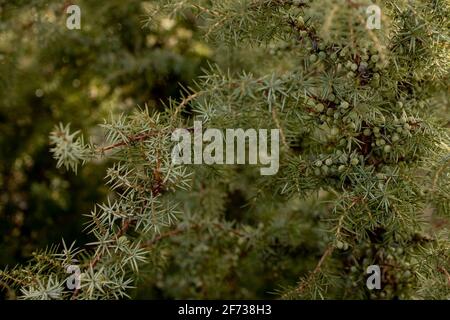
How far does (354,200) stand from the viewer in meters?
0.79

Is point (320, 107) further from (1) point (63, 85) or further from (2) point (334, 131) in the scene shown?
(1) point (63, 85)

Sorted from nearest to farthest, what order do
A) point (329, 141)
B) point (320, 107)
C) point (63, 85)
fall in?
point (320, 107) < point (329, 141) < point (63, 85)

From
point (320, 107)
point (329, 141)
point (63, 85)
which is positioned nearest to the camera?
point (320, 107)

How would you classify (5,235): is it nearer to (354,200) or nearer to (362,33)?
(354,200)

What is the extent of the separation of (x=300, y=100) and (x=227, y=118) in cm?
10

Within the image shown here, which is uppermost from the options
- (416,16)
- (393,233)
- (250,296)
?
(416,16)

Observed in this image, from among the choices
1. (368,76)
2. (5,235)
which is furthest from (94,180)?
(368,76)
